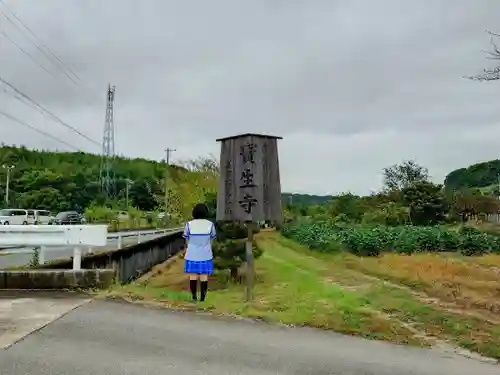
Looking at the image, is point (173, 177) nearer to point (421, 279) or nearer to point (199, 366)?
point (421, 279)

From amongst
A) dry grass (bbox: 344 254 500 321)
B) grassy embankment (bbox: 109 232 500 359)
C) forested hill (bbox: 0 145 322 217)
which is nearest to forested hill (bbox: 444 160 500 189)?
forested hill (bbox: 0 145 322 217)

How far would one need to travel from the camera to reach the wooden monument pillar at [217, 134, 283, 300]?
811cm

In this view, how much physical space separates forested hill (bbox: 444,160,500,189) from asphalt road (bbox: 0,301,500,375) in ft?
292

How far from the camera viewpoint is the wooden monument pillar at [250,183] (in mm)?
8109

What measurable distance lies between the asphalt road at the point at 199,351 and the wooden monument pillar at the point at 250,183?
2014mm

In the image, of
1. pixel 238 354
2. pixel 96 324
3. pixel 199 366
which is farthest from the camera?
pixel 96 324

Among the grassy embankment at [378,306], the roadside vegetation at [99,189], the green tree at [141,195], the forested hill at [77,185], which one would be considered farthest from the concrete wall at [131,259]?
the green tree at [141,195]

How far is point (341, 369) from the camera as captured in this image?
15.7 feet

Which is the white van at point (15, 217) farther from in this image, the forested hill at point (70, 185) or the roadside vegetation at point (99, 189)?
the forested hill at point (70, 185)

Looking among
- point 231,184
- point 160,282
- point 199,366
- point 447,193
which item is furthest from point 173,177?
point 199,366

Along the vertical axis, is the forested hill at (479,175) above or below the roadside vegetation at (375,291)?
above

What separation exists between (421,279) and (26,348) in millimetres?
10411

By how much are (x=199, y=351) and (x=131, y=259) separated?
9.12 metres

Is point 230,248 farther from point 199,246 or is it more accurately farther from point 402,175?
point 402,175
